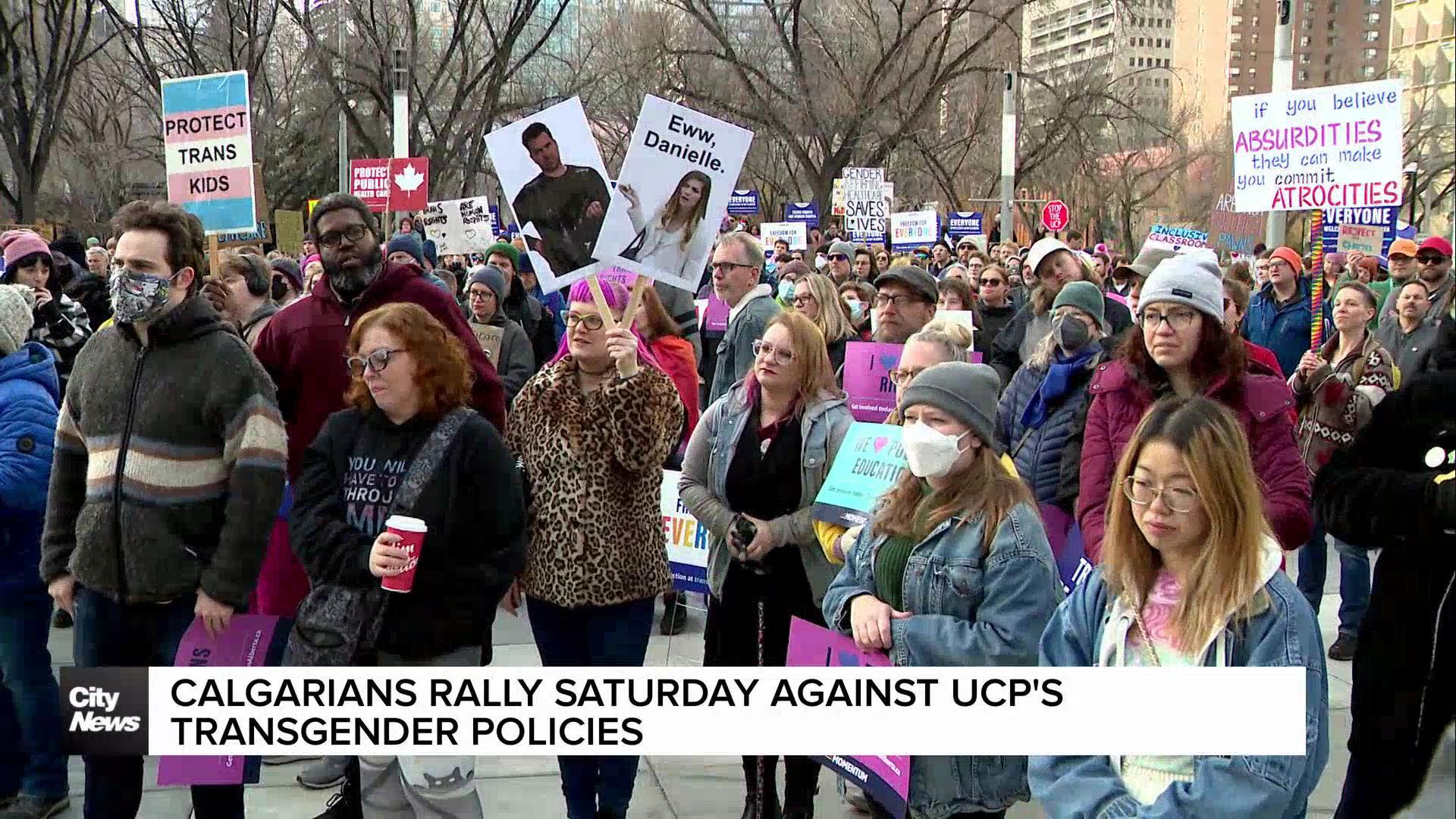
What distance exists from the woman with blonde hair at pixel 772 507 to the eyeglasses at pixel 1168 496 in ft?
5.78

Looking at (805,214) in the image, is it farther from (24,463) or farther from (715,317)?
(24,463)

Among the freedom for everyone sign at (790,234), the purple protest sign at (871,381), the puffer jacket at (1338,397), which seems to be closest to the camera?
the purple protest sign at (871,381)

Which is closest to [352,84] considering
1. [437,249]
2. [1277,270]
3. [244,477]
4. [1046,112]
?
[437,249]

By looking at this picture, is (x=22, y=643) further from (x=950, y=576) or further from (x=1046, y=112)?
(x=1046, y=112)

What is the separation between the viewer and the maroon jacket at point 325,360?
481 centimetres

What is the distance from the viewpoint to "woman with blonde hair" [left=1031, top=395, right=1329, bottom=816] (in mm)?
2703

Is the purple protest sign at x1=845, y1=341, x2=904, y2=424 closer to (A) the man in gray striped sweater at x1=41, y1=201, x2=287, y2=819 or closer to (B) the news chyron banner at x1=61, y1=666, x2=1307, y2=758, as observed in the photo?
(B) the news chyron banner at x1=61, y1=666, x2=1307, y2=758

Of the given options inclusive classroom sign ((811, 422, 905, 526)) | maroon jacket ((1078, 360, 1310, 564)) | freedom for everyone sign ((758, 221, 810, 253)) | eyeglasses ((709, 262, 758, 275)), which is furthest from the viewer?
freedom for everyone sign ((758, 221, 810, 253))

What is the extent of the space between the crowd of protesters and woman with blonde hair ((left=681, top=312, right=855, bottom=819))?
1 cm

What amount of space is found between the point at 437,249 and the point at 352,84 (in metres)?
17.0

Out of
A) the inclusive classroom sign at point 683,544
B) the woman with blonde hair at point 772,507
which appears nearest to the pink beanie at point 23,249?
the inclusive classroom sign at point 683,544

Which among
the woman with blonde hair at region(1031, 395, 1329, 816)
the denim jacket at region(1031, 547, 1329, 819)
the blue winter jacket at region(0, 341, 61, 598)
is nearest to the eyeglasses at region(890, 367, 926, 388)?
the woman with blonde hair at region(1031, 395, 1329, 816)

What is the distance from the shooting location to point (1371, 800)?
3.52m

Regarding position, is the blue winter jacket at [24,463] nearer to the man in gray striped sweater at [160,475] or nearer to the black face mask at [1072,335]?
the man in gray striped sweater at [160,475]
